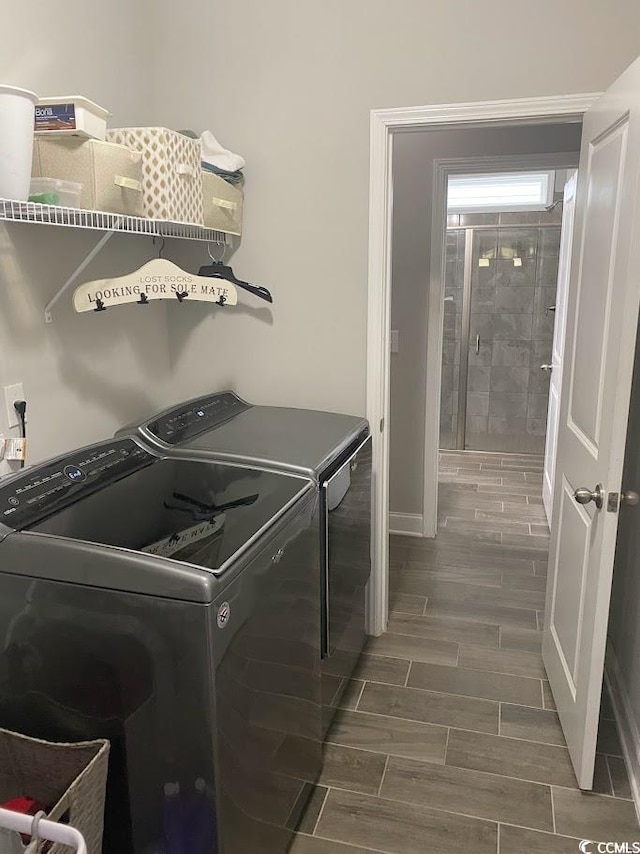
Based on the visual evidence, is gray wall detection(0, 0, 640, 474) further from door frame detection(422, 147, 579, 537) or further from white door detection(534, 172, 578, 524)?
white door detection(534, 172, 578, 524)

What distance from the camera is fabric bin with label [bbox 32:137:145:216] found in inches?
67.2

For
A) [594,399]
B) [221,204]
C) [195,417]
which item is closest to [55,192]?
[221,204]

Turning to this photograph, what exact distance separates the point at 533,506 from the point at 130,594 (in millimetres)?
3618

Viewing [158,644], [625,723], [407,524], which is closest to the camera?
[158,644]

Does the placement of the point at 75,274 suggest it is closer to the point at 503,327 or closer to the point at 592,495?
the point at 592,495

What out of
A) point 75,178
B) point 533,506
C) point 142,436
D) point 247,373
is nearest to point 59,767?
point 142,436

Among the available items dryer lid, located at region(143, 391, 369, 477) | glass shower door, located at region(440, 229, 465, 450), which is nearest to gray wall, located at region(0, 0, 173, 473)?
dryer lid, located at region(143, 391, 369, 477)

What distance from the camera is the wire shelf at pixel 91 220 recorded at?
155 centimetres

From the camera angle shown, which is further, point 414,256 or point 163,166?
point 414,256

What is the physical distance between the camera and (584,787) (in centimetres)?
199

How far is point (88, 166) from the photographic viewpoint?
5.63 feet

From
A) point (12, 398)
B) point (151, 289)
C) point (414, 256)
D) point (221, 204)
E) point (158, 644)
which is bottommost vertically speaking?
point (158, 644)

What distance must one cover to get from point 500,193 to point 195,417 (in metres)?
4.38

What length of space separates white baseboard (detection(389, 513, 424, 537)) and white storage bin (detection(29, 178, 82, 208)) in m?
2.71
